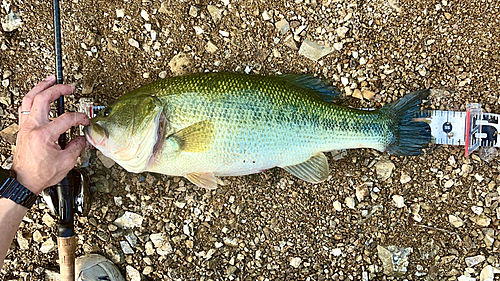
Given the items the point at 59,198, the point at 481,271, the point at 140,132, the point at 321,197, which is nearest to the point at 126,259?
the point at 59,198

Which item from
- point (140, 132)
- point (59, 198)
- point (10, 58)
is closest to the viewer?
point (140, 132)

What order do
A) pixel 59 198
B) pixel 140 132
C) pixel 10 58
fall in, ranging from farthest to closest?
pixel 10 58 → pixel 59 198 → pixel 140 132

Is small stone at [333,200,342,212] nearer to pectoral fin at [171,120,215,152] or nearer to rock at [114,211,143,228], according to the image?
pectoral fin at [171,120,215,152]

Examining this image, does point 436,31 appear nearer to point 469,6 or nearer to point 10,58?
point 469,6

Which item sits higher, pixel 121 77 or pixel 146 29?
pixel 146 29

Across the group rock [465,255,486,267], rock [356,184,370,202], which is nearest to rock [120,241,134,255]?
rock [356,184,370,202]
